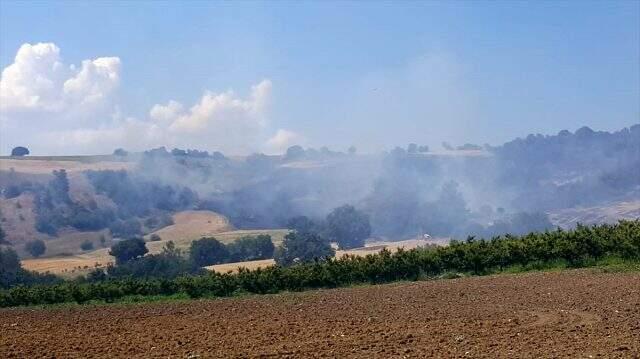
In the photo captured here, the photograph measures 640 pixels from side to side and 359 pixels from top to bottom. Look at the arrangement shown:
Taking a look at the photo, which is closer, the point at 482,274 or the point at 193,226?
the point at 482,274

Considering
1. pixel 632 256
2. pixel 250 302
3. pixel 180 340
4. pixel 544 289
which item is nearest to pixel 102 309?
pixel 250 302

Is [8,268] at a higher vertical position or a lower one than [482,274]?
lower

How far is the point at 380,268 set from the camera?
37.8 metres

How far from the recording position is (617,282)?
91.6ft

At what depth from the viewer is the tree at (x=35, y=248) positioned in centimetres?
9769

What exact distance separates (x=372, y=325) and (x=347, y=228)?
102 m

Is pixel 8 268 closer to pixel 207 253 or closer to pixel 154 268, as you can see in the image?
pixel 154 268

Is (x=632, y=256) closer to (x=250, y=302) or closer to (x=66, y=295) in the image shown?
(x=250, y=302)

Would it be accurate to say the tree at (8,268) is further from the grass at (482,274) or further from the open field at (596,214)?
the open field at (596,214)

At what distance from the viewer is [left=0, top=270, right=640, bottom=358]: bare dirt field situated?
16.2 metres

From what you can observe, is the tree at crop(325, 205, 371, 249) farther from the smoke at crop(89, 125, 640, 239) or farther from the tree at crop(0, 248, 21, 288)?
the tree at crop(0, 248, 21, 288)

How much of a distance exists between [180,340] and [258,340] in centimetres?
200

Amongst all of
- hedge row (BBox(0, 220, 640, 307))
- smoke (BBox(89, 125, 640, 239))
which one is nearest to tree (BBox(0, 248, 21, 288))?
hedge row (BBox(0, 220, 640, 307))

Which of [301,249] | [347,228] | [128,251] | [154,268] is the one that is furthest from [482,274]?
[347,228]
